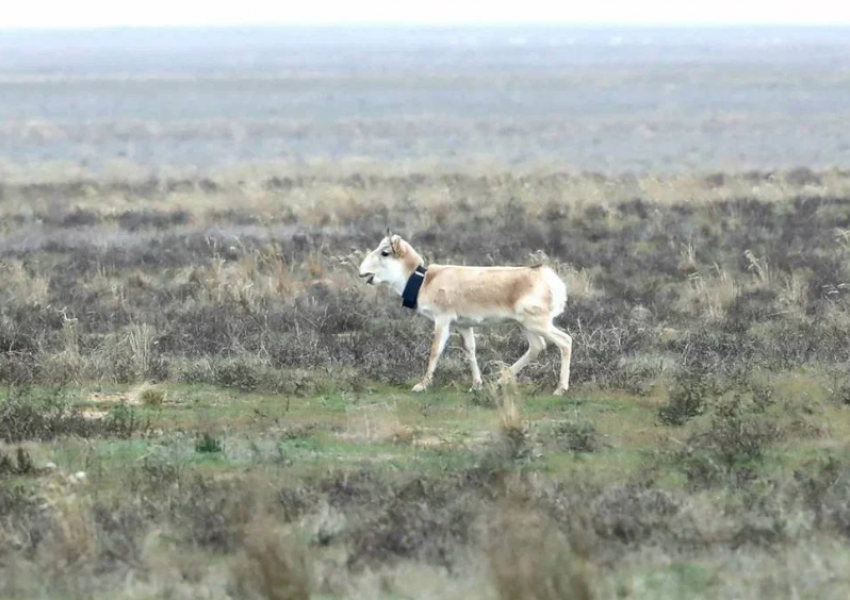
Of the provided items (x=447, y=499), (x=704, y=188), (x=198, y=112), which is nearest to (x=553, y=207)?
(x=704, y=188)

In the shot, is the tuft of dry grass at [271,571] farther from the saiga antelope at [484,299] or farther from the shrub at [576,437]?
the saiga antelope at [484,299]

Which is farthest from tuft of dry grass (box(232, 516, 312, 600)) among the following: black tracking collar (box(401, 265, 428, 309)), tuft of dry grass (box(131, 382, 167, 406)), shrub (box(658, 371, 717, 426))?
black tracking collar (box(401, 265, 428, 309))

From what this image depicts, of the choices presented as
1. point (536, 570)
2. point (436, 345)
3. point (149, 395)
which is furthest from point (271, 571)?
point (436, 345)

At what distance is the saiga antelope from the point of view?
12.6 m

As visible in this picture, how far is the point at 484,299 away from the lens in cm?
1272

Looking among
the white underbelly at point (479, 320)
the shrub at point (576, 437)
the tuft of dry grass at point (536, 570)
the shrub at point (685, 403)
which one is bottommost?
the shrub at point (685, 403)

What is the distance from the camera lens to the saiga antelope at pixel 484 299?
12.6m

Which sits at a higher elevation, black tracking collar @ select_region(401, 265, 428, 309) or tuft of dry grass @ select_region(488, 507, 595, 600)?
tuft of dry grass @ select_region(488, 507, 595, 600)

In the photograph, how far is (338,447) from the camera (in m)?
10.6

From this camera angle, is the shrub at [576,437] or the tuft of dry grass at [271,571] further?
the shrub at [576,437]

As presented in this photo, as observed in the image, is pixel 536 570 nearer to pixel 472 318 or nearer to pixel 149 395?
pixel 472 318

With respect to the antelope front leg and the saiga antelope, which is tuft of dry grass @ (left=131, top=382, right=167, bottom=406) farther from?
the antelope front leg

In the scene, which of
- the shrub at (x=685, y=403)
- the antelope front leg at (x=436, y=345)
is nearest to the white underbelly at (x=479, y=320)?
the antelope front leg at (x=436, y=345)

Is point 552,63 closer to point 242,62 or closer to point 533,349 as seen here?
point 242,62
